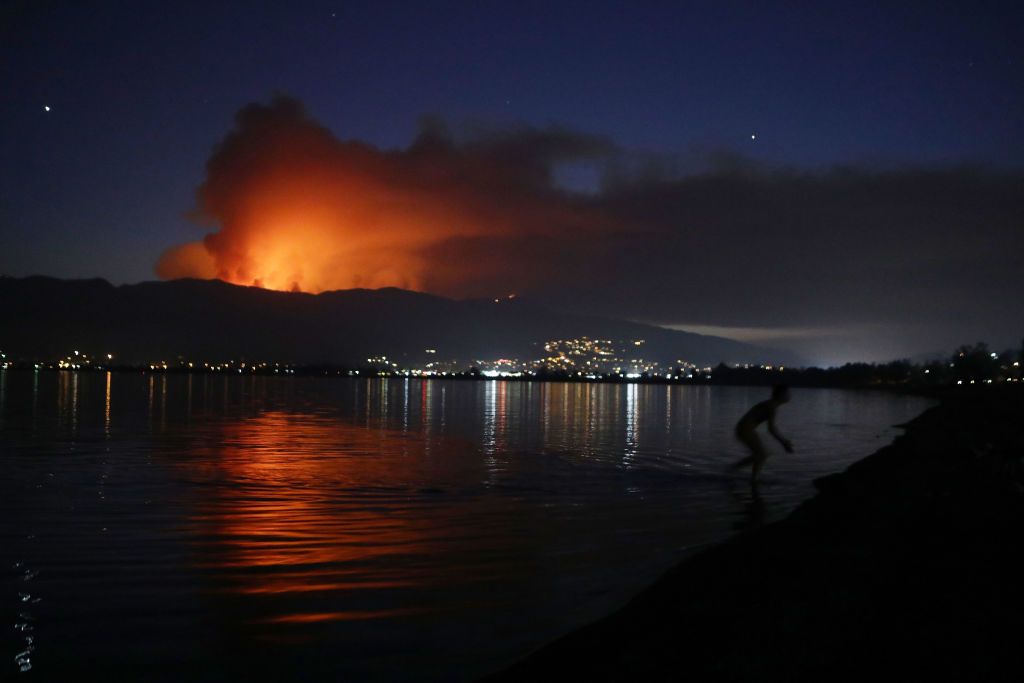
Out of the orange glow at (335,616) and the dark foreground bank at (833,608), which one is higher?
the dark foreground bank at (833,608)

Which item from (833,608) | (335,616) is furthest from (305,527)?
(833,608)

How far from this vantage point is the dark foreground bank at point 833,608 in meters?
5.86

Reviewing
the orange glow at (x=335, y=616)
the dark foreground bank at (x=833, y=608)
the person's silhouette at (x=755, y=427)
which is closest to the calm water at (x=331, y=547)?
the orange glow at (x=335, y=616)

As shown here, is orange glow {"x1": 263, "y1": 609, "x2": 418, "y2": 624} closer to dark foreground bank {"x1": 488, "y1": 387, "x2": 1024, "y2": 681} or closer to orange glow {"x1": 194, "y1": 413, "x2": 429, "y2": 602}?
orange glow {"x1": 194, "y1": 413, "x2": 429, "y2": 602}

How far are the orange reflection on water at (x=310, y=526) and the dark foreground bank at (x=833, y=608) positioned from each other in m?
2.71

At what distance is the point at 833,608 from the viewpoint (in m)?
7.16

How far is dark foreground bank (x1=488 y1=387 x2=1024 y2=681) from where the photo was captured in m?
5.86

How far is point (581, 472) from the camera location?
19.0 meters

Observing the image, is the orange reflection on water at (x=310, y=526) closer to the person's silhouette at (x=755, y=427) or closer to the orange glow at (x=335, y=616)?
the orange glow at (x=335, y=616)

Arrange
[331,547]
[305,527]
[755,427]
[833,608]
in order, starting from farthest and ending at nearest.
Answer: [755,427], [305,527], [331,547], [833,608]

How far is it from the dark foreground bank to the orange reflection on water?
2707 mm

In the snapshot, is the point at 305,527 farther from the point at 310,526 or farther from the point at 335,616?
the point at 335,616

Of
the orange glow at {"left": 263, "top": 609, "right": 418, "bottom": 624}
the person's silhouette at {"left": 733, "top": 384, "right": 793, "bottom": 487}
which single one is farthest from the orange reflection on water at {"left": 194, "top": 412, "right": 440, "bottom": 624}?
the person's silhouette at {"left": 733, "top": 384, "right": 793, "bottom": 487}

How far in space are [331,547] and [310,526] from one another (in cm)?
145
